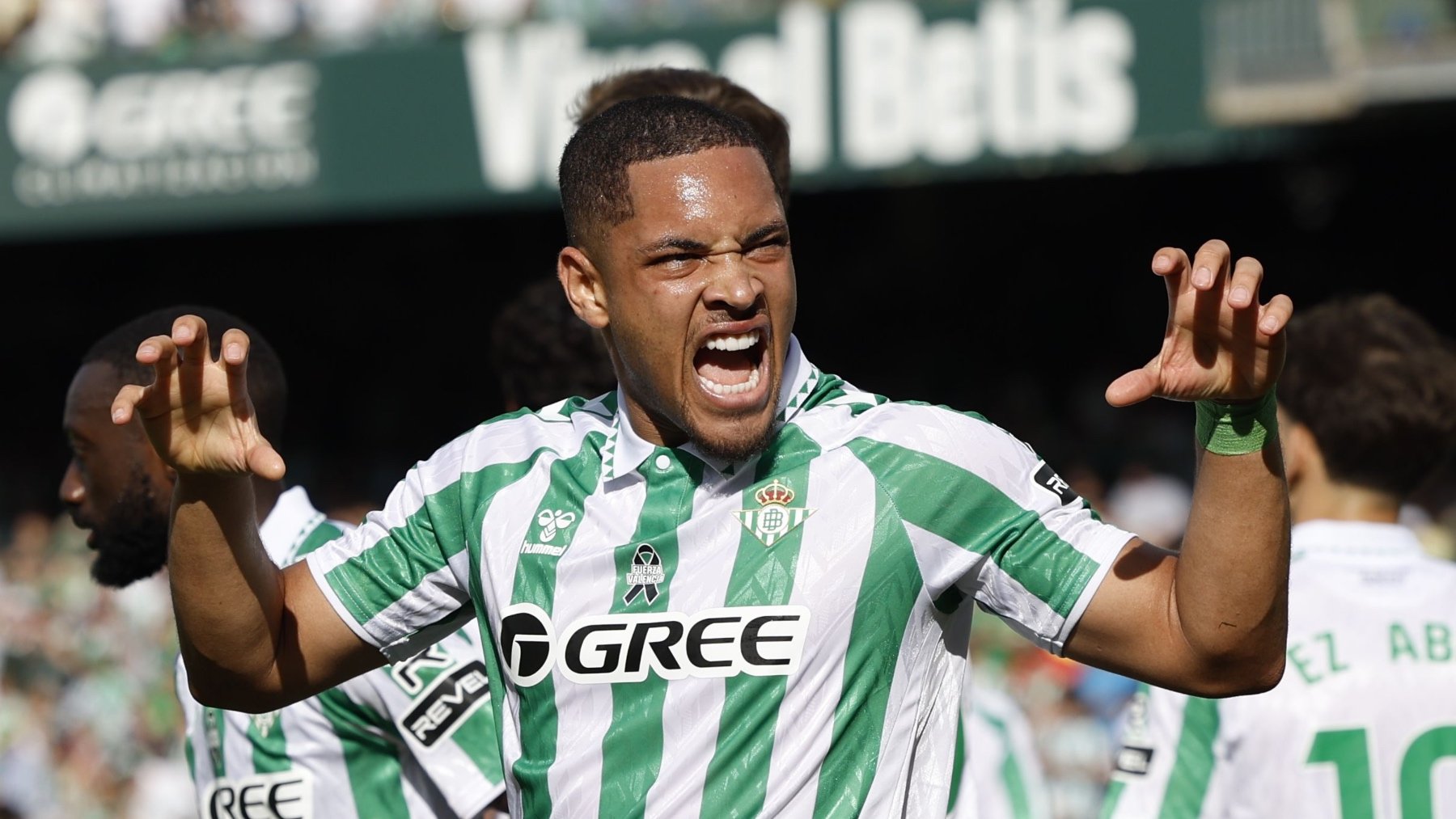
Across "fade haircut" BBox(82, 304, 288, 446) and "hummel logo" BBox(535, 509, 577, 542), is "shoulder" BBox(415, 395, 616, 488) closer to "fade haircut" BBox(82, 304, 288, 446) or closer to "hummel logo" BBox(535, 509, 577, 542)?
"hummel logo" BBox(535, 509, 577, 542)

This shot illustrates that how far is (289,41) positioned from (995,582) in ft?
42.2

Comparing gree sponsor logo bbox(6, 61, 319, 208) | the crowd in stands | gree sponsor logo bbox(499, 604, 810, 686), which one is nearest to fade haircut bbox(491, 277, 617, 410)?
gree sponsor logo bbox(499, 604, 810, 686)

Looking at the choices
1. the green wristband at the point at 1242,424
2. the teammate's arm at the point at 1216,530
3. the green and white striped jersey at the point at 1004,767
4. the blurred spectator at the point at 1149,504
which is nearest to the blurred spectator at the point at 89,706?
the green and white striped jersey at the point at 1004,767

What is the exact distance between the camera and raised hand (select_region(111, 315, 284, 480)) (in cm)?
246

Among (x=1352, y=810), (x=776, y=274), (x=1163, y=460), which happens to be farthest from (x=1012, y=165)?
(x=776, y=274)

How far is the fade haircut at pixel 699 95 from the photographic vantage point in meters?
3.53

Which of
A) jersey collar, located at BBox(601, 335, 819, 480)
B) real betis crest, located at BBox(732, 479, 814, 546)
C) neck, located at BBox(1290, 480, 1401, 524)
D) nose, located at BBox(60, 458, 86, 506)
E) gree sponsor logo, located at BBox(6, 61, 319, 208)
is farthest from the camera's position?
gree sponsor logo, located at BBox(6, 61, 319, 208)

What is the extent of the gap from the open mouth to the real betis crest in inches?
5.8

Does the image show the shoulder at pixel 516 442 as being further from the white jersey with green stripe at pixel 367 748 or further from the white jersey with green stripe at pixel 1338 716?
the white jersey with green stripe at pixel 1338 716

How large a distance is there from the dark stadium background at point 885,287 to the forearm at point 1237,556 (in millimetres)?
12032

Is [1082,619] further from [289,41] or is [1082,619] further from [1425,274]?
[1425,274]

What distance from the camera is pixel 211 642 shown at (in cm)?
260

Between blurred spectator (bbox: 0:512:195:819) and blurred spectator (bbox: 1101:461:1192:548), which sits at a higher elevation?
blurred spectator (bbox: 1101:461:1192:548)

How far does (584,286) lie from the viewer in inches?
107
